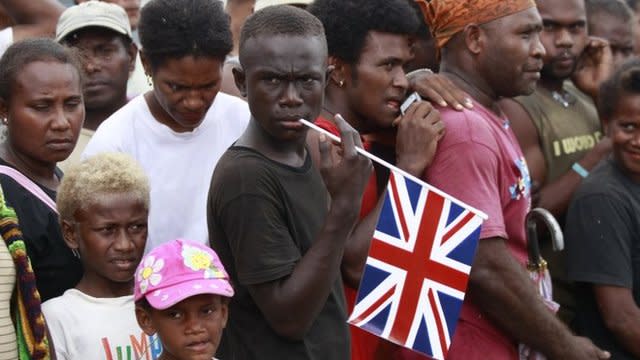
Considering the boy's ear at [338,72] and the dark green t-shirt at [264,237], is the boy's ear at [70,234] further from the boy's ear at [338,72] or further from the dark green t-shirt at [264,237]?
the boy's ear at [338,72]

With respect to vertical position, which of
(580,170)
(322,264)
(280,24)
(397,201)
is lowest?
(580,170)

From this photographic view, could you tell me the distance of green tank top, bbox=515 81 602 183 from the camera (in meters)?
6.36

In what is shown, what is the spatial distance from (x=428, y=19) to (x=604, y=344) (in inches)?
69.3

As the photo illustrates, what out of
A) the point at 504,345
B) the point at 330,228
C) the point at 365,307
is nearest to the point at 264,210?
the point at 330,228

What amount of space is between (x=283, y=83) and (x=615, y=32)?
12.6ft

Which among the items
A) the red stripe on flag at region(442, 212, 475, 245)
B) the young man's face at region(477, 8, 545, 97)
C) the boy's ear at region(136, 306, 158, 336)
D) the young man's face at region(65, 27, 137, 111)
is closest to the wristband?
the young man's face at region(477, 8, 545, 97)

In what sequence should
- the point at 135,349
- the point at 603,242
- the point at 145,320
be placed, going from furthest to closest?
the point at 603,242 < the point at 135,349 < the point at 145,320

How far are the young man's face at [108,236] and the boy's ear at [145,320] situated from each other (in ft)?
1.26

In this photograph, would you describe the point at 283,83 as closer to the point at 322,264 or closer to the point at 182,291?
the point at 322,264

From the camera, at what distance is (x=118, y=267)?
14.6ft

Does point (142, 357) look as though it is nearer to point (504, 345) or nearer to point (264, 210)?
point (264, 210)

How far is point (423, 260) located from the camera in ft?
14.7

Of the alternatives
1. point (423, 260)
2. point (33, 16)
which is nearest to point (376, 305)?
point (423, 260)

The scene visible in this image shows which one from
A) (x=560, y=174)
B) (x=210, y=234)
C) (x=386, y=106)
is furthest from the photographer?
(x=560, y=174)
